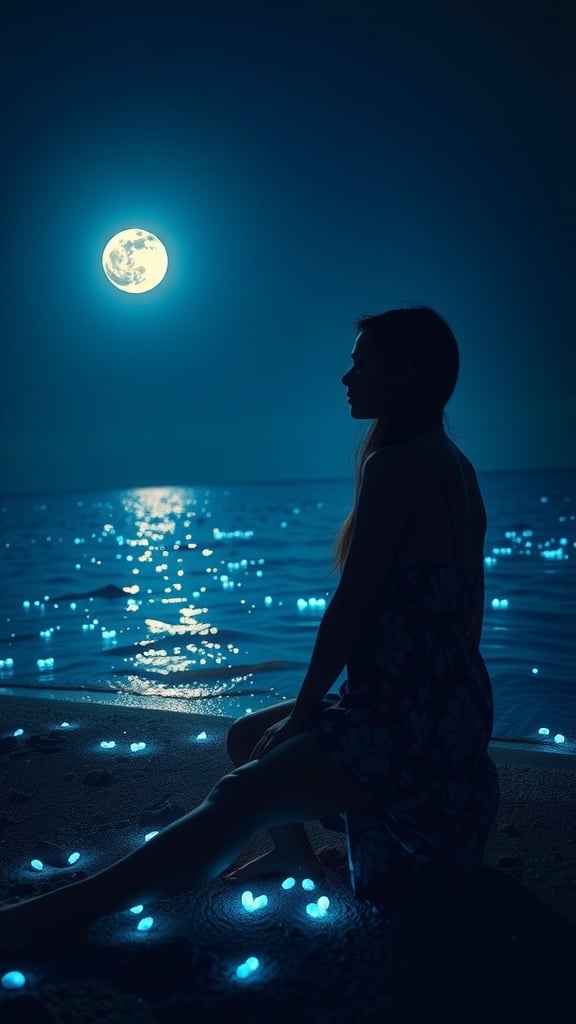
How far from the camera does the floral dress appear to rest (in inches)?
108

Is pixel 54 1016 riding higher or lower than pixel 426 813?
lower

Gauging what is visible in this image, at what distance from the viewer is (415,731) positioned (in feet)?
9.00

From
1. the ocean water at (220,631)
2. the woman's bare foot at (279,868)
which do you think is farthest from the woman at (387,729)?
the ocean water at (220,631)

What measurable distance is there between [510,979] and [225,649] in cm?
768

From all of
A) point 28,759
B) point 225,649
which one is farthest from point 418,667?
point 225,649

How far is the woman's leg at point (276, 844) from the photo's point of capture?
3244mm

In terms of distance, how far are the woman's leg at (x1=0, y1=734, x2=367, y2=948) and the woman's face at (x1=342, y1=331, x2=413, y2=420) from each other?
1.36m

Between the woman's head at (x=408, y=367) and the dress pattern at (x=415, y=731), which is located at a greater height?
the woman's head at (x=408, y=367)

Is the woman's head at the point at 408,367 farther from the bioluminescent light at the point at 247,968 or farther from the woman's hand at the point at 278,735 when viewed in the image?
the bioluminescent light at the point at 247,968

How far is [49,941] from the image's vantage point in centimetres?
265

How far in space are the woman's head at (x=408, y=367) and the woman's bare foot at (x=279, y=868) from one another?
1868 millimetres

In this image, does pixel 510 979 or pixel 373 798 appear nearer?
pixel 510 979

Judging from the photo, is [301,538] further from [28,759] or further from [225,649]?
[28,759]

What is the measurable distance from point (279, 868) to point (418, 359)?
2.28 meters
